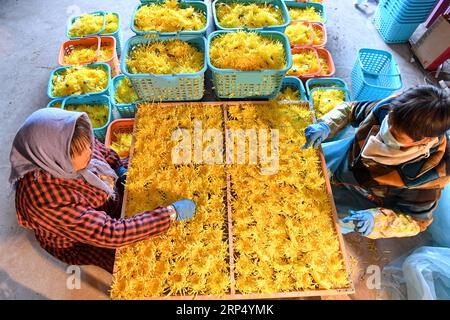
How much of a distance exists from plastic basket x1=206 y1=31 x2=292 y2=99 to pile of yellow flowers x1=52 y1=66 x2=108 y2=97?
1.93m

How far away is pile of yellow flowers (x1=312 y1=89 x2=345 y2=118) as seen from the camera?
151 inches

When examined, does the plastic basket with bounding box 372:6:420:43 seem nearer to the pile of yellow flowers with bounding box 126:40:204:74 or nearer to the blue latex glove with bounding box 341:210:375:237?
the pile of yellow flowers with bounding box 126:40:204:74

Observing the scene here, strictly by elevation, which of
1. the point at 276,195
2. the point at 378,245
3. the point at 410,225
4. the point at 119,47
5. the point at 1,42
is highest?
the point at 410,225

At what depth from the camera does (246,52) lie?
104 inches

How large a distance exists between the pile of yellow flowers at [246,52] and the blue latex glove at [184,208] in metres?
1.15

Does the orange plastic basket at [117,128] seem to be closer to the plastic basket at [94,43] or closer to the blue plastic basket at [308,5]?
the plastic basket at [94,43]

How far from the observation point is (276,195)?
2367mm

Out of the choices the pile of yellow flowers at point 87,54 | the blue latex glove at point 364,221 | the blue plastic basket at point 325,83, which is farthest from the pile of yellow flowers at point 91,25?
the blue latex glove at point 364,221

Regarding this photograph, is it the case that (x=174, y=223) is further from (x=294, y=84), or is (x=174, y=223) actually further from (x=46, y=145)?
(x=294, y=84)

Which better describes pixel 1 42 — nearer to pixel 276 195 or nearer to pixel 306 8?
pixel 306 8

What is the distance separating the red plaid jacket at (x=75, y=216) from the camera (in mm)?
1839
